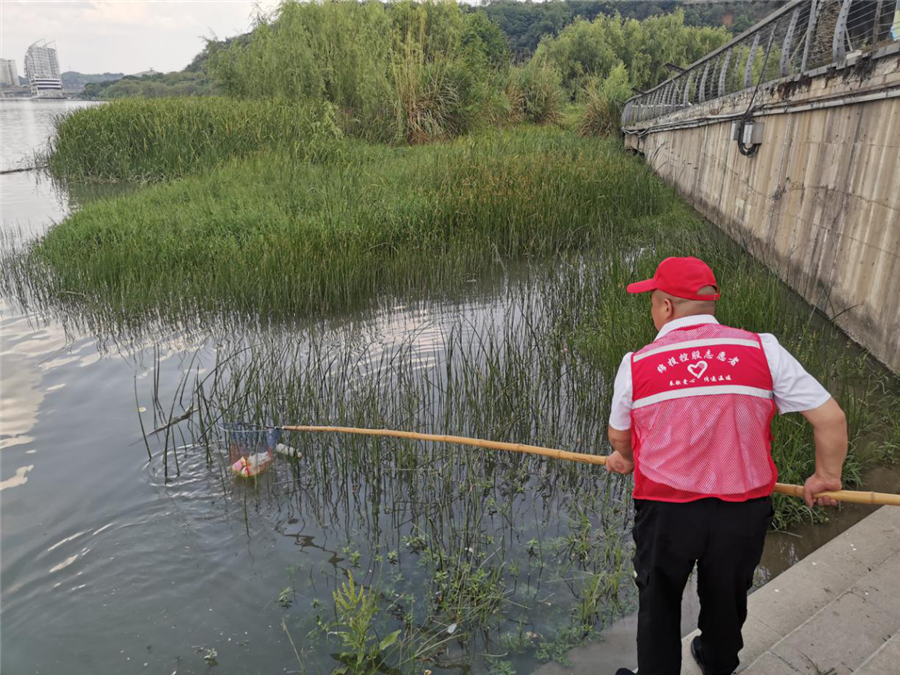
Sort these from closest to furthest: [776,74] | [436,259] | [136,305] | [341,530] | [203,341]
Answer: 1. [341,530]
2. [203,341]
3. [136,305]
4. [436,259]
5. [776,74]

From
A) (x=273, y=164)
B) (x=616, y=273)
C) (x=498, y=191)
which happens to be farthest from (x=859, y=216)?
(x=273, y=164)

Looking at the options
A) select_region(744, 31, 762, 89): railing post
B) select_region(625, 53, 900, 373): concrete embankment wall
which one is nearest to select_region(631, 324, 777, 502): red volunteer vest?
select_region(625, 53, 900, 373): concrete embankment wall

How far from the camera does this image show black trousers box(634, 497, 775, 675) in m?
2.07

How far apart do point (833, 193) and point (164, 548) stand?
6.75 meters

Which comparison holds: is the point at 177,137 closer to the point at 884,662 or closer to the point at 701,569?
the point at 701,569

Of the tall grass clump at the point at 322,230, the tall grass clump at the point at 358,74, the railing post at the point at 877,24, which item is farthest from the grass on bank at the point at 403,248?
the tall grass clump at the point at 358,74

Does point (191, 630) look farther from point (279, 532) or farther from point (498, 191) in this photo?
point (498, 191)

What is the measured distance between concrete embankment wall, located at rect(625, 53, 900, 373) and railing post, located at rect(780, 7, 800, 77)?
0.75 feet

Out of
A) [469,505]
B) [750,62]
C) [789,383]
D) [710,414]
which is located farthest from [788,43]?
[710,414]

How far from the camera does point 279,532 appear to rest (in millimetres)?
3879

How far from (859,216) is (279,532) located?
5697 millimetres

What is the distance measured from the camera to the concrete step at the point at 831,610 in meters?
2.39

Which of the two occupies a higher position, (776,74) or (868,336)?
(776,74)

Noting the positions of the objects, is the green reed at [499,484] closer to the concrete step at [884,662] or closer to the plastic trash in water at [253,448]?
the plastic trash in water at [253,448]
